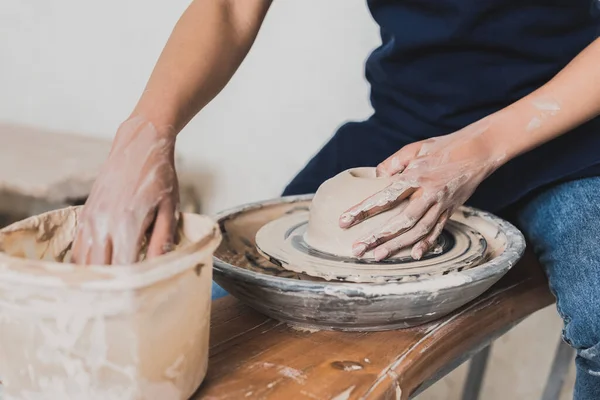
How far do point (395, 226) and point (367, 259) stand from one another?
6 centimetres

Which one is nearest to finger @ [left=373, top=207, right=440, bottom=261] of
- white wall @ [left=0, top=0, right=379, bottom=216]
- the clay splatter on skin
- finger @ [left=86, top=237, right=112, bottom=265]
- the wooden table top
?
the wooden table top

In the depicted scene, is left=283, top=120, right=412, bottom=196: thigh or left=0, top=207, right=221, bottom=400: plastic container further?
left=283, top=120, right=412, bottom=196: thigh

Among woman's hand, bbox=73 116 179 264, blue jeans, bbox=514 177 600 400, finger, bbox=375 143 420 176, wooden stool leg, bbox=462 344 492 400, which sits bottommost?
wooden stool leg, bbox=462 344 492 400

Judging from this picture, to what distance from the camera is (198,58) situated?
3.15 feet

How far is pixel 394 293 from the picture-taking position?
69 centimetres

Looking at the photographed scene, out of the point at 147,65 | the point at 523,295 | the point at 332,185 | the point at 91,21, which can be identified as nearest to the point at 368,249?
the point at 332,185

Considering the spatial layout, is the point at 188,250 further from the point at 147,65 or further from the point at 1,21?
the point at 1,21

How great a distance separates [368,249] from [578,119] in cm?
40

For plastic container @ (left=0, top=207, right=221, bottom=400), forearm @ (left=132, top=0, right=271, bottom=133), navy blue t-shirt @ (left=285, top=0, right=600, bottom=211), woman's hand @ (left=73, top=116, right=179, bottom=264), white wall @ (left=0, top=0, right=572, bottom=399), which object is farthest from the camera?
white wall @ (left=0, top=0, right=572, bottom=399)

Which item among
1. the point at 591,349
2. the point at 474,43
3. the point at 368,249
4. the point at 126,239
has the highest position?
the point at 474,43

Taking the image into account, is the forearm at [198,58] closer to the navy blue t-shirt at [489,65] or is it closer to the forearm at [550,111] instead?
the navy blue t-shirt at [489,65]

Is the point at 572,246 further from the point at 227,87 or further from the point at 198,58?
the point at 227,87

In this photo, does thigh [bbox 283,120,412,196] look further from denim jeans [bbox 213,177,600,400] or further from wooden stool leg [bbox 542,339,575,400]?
wooden stool leg [bbox 542,339,575,400]

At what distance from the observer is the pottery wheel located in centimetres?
77
